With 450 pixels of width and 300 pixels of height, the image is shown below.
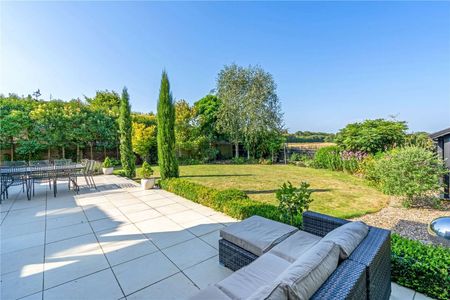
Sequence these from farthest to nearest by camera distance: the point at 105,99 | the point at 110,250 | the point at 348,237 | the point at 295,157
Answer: the point at 105,99 → the point at 295,157 → the point at 110,250 → the point at 348,237

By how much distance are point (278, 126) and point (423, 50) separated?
28.4 feet

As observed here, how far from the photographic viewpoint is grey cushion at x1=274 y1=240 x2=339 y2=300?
1.00 metres

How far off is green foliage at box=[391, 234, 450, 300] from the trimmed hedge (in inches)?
57.9

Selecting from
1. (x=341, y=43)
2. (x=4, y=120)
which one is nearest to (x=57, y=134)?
(x=4, y=120)

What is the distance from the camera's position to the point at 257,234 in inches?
89.4

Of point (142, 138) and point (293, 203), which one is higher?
point (142, 138)

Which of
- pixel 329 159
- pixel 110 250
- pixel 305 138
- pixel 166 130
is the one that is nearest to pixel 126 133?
pixel 166 130

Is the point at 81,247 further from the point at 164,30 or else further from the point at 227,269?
the point at 164,30

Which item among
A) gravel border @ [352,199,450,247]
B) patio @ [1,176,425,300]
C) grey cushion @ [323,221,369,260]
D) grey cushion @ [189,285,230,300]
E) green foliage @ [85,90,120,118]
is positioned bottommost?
gravel border @ [352,199,450,247]

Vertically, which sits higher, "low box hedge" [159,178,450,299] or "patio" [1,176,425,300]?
"low box hedge" [159,178,450,299]

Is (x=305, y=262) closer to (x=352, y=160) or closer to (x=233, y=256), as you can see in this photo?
(x=233, y=256)

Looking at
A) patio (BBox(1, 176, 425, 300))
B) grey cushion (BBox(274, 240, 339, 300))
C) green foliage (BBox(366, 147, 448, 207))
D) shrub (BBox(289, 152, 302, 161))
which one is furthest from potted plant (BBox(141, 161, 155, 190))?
shrub (BBox(289, 152, 302, 161))

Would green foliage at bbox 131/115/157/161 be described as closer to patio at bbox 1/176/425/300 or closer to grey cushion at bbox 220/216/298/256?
patio at bbox 1/176/425/300

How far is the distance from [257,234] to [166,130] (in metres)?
5.58
